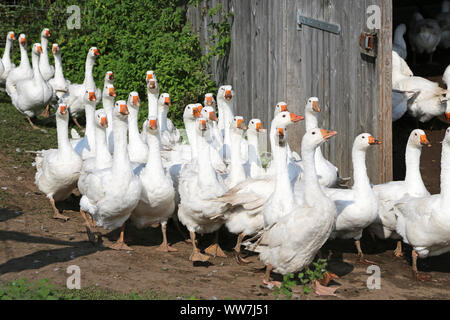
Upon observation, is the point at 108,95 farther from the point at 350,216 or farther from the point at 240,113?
the point at 350,216

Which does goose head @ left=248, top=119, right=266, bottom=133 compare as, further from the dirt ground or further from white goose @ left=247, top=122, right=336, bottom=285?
white goose @ left=247, top=122, right=336, bottom=285

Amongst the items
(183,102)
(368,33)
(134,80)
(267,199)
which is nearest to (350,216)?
(267,199)

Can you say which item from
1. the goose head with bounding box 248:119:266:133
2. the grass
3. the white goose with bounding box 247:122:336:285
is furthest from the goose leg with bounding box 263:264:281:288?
the goose head with bounding box 248:119:266:133

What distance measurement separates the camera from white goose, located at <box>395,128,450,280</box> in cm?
695

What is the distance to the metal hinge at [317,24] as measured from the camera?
926 cm

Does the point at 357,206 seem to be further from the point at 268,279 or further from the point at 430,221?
the point at 268,279

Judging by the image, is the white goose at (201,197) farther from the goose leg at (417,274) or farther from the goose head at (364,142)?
the goose leg at (417,274)

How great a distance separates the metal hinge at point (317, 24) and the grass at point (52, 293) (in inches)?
188

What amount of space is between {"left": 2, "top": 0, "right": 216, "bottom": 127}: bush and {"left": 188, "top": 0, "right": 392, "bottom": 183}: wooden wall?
2800mm

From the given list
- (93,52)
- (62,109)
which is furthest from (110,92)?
(93,52)

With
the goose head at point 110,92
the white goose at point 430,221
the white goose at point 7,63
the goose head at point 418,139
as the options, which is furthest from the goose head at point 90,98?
the white goose at point 7,63

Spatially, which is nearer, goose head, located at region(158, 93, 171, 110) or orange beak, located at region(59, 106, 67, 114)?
orange beak, located at region(59, 106, 67, 114)

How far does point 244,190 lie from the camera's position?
24.9ft

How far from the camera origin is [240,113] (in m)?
11.3
